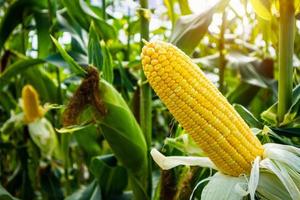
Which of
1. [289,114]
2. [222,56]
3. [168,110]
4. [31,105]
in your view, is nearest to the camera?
[289,114]

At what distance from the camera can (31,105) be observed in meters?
2.19

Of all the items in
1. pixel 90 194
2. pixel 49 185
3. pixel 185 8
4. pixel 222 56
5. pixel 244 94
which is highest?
pixel 185 8

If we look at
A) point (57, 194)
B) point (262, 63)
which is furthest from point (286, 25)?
point (57, 194)

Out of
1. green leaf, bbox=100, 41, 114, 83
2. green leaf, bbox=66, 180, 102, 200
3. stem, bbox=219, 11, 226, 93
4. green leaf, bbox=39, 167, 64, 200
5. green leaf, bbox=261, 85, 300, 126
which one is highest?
green leaf, bbox=100, 41, 114, 83

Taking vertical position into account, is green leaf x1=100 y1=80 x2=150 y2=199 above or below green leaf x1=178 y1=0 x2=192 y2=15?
below

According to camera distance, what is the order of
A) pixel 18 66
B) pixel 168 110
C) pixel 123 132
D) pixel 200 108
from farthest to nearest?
pixel 18 66, pixel 168 110, pixel 123 132, pixel 200 108

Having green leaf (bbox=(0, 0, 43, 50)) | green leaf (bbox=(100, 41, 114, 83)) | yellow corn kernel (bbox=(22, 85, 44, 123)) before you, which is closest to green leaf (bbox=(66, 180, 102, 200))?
green leaf (bbox=(100, 41, 114, 83))

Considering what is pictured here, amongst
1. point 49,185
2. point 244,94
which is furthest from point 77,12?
point 49,185

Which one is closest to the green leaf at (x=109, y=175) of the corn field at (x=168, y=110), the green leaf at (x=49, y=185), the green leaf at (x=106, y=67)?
the corn field at (x=168, y=110)

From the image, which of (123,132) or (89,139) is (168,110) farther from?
(89,139)

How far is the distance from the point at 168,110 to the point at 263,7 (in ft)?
1.67

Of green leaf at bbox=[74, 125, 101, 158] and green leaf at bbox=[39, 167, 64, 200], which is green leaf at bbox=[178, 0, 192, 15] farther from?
green leaf at bbox=[39, 167, 64, 200]

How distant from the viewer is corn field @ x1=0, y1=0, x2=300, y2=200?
3.14ft

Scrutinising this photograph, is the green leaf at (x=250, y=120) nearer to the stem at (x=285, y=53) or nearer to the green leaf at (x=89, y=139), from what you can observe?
the stem at (x=285, y=53)
